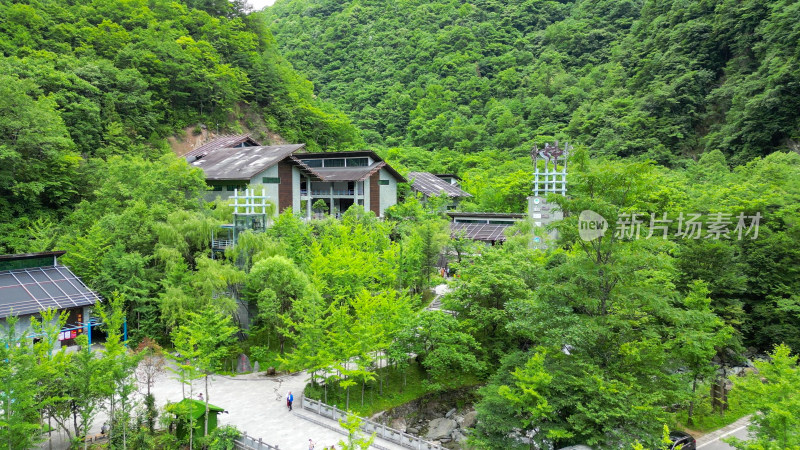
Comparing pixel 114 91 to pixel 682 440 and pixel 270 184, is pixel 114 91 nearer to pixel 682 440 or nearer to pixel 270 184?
pixel 270 184

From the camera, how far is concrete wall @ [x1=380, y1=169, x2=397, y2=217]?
44.9 meters

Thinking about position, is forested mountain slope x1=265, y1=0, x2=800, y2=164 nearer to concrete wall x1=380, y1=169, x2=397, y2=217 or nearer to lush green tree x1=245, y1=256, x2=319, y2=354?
concrete wall x1=380, y1=169, x2=397, y2=217

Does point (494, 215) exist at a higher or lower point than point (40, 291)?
higher


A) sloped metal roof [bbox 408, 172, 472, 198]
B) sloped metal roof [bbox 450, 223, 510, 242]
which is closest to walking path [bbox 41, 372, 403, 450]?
sloped metal roof [bbox 450, 223, 510, 242]

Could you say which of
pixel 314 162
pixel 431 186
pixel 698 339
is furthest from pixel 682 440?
pixel 314 162

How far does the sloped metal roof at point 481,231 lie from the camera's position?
3950 cm

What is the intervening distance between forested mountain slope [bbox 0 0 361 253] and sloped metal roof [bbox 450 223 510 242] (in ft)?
74.2

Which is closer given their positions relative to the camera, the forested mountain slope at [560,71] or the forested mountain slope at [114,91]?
the forested mountain slope at [114,91]

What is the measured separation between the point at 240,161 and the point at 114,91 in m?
13.2

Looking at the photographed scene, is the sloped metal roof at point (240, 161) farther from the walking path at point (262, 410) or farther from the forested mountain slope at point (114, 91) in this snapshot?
the walking path at point (262, 410)

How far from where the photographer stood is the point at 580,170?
1677 cm

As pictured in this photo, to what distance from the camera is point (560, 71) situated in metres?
81.8

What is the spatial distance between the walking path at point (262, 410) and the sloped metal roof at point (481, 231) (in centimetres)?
2045

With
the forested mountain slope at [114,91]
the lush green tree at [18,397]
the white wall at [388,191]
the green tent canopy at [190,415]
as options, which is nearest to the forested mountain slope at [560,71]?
the forested mountain slope at [114,91]
